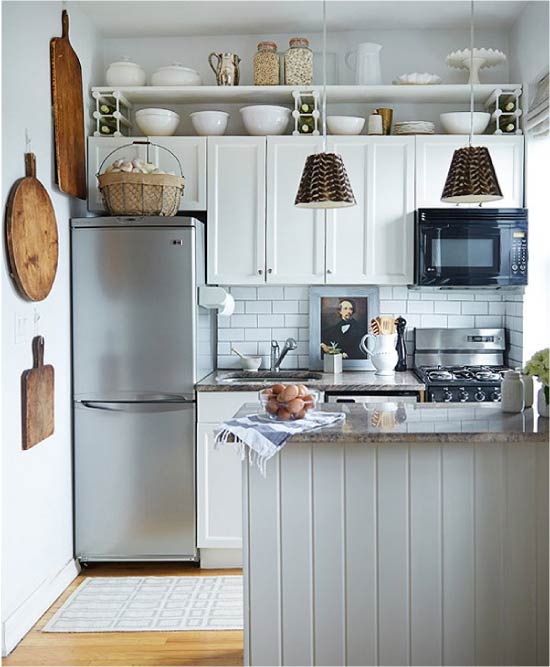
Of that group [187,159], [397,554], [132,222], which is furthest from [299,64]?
[397,554]

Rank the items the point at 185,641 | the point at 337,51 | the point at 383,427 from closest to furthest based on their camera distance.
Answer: the point at 383,427, the point at 185,641, the point at 337,51

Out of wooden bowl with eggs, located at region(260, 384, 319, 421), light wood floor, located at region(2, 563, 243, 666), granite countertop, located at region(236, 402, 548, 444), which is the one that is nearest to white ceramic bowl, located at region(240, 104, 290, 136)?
granite countertop, located at region(236, 402, 548, 444)

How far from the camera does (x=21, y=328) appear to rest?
330cm

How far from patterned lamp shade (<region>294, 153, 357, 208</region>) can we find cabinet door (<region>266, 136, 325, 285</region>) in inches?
59.3

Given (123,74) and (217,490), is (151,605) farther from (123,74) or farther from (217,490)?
(123,74)

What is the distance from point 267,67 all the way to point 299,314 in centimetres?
140

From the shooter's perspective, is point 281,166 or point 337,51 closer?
point 281,166

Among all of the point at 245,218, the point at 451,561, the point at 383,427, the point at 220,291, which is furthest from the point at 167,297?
the point at 451,561

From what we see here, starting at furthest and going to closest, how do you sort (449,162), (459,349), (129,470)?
(459,349), (449,162), (129,470)

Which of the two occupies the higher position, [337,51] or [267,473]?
[337,51]

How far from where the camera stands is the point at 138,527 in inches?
158

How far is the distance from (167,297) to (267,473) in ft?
5.25

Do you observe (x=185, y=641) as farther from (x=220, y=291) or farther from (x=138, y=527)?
(x=220, y=291)

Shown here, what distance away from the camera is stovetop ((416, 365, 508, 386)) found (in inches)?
159
